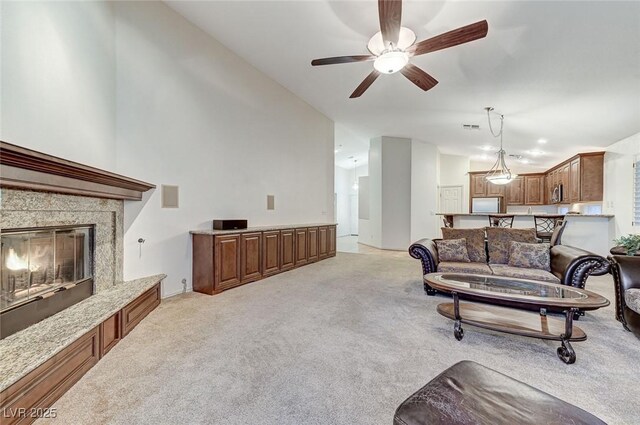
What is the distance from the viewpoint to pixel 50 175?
1.85 meters

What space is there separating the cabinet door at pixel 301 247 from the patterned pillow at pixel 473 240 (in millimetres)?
2658

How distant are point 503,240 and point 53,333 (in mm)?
5088

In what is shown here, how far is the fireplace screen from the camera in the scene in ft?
6.29

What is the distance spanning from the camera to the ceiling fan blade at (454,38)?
225cm

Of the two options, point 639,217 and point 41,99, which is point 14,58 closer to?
point 41,99

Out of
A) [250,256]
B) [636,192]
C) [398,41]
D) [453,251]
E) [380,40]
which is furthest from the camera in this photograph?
[636,192]

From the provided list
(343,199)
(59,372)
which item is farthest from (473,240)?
(343,199)

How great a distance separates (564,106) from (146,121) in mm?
6173

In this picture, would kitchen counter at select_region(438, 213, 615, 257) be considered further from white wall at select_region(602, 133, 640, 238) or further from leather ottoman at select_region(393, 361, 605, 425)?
leather ottoman at select_region(393, 361, 605, 425)

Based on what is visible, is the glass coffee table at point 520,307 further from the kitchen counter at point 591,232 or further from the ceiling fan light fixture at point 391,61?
the kitchen counter at point 591,232

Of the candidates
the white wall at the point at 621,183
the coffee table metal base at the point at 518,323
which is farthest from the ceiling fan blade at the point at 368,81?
the white wall at the point at 621,183

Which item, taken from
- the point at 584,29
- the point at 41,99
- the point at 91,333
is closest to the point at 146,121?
the point at 41,99

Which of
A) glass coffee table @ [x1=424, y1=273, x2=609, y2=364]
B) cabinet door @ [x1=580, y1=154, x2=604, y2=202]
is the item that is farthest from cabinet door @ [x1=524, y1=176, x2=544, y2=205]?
glass coffee table @ [x1=424, y1=273, x2=609, y2=364]

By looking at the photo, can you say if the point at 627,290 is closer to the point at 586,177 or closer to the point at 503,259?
the point at 503,259
